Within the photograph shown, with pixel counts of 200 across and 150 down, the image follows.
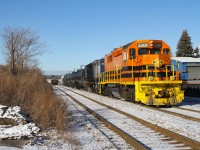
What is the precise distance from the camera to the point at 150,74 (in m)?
16.9

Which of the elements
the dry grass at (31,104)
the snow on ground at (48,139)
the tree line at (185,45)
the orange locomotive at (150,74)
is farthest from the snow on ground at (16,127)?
the tree line at (185,45)

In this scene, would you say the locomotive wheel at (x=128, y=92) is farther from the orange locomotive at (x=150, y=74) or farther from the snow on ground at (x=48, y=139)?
the snow on ground at (x=48, y=139)

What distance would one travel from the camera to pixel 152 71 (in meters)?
16.9

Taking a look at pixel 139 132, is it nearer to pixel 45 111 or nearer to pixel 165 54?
pixel 45 111

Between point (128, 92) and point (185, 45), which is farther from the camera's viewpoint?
point (185, 45)

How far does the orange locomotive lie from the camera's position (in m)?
16.5

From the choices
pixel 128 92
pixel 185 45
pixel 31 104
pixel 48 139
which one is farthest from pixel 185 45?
pixel 48 139

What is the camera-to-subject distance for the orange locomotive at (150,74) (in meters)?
16.5

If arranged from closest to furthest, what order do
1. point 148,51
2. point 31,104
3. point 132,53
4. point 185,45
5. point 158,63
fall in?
point 31,104 < point 158,63 < point 148,51 < point 132,53 < point 185,45

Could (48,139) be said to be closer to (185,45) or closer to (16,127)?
(16,127)

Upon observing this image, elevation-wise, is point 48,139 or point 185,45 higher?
point 185,45

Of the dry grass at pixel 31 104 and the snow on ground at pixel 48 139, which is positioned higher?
the dry grass at pixel 31 104

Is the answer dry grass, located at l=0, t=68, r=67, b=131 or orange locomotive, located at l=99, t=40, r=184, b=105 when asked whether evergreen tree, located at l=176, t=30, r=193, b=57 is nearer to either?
orange locomotive, located at l=99, t=40, r=184, b=105

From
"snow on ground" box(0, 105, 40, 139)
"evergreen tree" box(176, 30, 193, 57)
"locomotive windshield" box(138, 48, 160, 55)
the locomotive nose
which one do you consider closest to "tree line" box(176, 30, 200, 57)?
"evergreen tree" box(176, 30, 193, 57)
